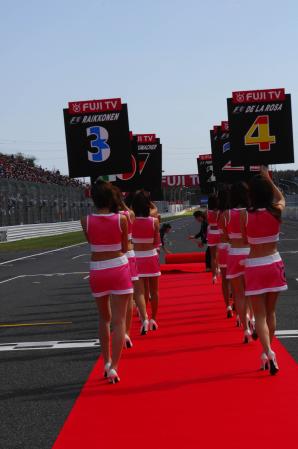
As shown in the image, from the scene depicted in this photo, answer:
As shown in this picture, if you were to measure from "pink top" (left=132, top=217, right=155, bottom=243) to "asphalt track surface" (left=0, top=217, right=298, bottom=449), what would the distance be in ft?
4.54

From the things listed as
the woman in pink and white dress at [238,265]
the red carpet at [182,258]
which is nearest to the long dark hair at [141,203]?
the woman in pink and white dress at [238,265]

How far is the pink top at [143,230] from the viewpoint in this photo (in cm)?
900

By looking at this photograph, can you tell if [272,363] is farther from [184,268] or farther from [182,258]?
[182,258]

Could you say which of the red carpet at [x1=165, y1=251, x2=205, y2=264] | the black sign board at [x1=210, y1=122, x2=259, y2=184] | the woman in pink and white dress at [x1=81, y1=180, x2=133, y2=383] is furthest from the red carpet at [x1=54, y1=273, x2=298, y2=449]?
the red carpet at [x1=165, y1=251, x2=205, y2=264]

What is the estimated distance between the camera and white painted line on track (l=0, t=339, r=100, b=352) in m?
8.60

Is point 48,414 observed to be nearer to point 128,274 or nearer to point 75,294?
point 128,274

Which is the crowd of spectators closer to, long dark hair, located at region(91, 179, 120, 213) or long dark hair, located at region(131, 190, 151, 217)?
long dark hair, located at region(131, 190, 151, 217)

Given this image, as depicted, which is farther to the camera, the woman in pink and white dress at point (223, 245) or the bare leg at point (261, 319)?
the woman in pink and white dress at point (223, 245)

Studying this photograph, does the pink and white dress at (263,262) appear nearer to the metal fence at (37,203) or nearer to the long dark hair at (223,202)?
the long dark hair at (223,202)

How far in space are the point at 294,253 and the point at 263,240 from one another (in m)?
19.3

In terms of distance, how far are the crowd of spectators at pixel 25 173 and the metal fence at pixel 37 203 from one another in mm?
7017

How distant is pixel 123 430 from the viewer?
494cm

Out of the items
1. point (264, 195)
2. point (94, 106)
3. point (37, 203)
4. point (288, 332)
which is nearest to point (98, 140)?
point (94, 106)

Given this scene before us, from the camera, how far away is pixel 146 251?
9109 mm
